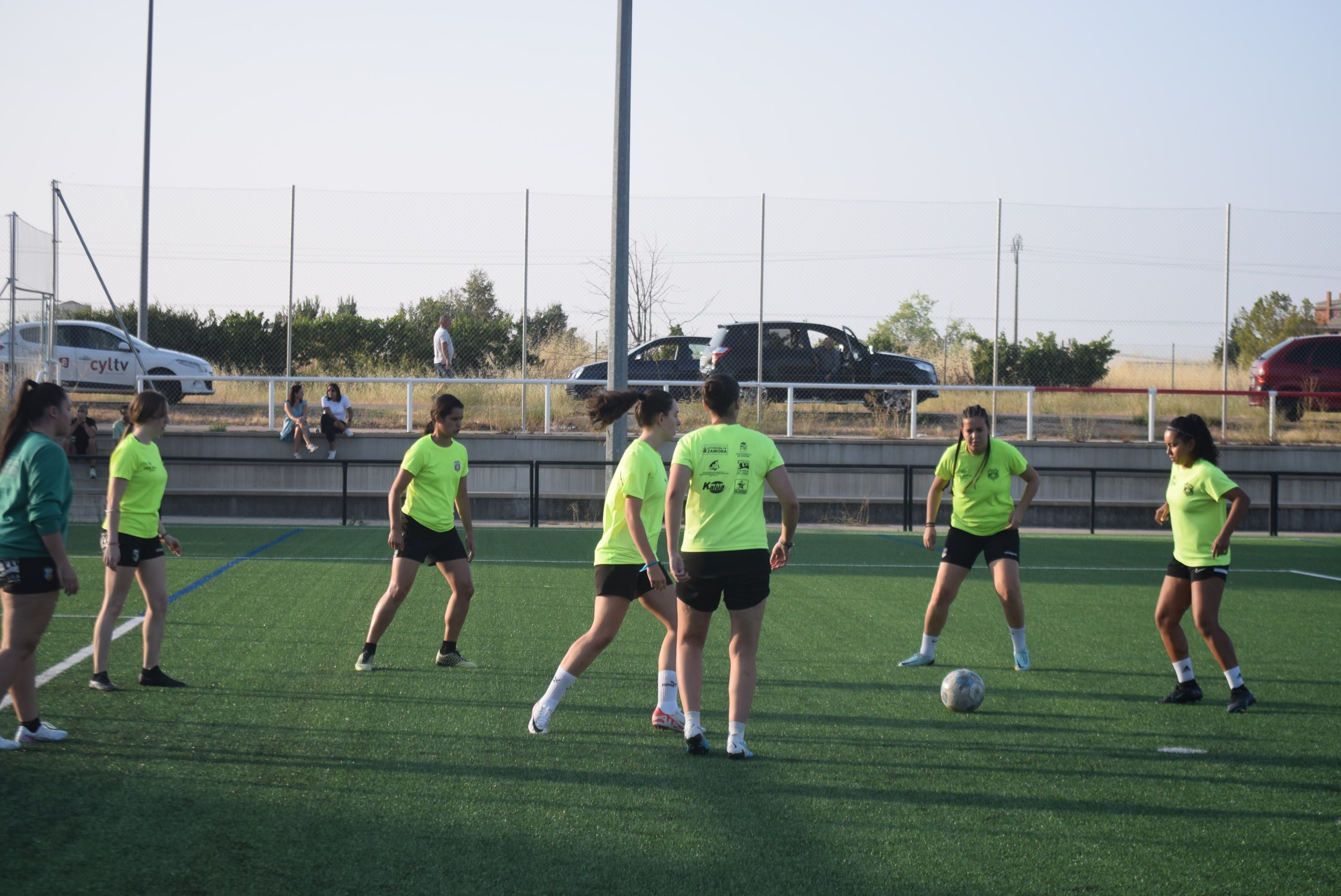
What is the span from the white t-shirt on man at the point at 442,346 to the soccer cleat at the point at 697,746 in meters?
17.8

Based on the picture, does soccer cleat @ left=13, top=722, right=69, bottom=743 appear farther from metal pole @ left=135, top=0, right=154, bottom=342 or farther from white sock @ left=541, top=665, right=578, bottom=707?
metal pole @ left=135, top=0, right=154, bottom=342

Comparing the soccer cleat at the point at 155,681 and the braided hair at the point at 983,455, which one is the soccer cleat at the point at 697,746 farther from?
the soccer cleat at the point at 155,681

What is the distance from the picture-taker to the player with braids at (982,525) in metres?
7.65

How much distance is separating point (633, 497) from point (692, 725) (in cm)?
114

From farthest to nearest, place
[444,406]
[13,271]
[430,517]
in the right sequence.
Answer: [13,271]
[430,517]
[444,406]

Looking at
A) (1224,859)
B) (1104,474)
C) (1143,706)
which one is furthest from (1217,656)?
(1104,474)

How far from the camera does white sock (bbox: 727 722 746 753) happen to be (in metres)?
5.39

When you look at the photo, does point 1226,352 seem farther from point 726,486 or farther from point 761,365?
point 726,486

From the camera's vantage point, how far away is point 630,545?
5.78 metres

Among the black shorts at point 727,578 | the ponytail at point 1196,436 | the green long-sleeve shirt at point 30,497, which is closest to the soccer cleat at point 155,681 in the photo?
the green long-sleeve shirt at point 30,497

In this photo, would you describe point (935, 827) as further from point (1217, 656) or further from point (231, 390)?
point (231, 390)

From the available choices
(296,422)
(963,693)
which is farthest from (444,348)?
(963,693)

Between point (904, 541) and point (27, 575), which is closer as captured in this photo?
point (27, 575)

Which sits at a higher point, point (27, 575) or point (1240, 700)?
point (27, 575)
